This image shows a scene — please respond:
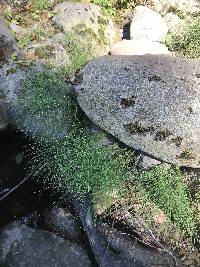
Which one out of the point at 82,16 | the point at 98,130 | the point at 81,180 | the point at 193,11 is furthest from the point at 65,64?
the point at 193,11

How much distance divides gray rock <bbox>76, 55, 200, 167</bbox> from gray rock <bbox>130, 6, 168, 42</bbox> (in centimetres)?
221

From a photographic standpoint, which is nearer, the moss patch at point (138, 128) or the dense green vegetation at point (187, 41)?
the moss patch at point (138, 128)

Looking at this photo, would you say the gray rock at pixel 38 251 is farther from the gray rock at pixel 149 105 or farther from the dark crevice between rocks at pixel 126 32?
the dark crevice between rocks at pixel 126 32

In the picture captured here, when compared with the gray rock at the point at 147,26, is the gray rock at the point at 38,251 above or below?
below

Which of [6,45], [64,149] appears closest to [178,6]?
[6,45]

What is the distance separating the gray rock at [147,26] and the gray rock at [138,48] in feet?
0.81

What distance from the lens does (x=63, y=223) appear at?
21.5ft

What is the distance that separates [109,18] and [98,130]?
3.49m

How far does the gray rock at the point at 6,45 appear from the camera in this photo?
7645 millimetres

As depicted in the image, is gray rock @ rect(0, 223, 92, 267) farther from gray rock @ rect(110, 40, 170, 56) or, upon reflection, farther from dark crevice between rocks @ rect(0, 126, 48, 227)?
gray rock @ rect(110, 40, 170, 56)

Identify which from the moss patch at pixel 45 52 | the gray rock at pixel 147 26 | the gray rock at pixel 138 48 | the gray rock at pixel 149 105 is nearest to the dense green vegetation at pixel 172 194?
the gray rock at pixel 149 105

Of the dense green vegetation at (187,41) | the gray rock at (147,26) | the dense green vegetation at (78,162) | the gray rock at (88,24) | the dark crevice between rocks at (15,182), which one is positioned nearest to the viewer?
the dense green vegetation at (78,162)

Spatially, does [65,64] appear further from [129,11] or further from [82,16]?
[129,11]

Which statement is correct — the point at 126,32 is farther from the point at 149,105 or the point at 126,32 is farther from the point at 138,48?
the point at 149,105
